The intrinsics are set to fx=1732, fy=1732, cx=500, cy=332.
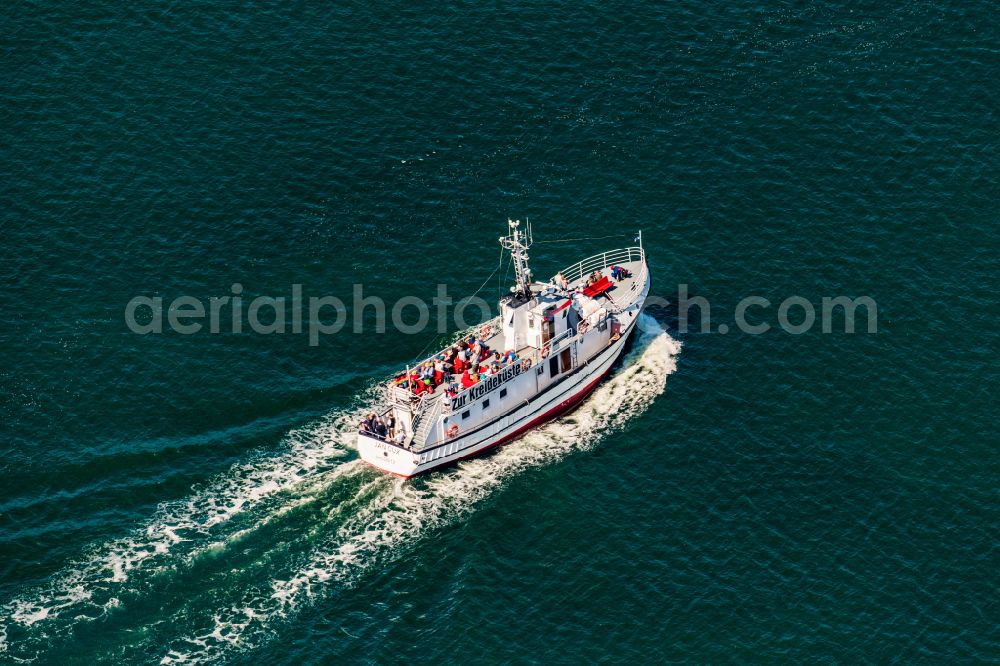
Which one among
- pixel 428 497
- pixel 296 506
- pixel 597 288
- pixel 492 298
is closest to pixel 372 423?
pixel 428 497

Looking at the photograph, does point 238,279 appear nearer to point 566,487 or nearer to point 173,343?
point 173,343

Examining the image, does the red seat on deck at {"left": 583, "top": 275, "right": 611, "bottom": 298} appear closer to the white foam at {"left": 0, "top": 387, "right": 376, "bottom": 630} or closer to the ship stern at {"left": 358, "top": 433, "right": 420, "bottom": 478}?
the white foam at {"left": 0, "top": 387, "right": 376, "bottom": 630}

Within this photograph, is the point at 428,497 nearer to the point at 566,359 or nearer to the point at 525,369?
the point at 525,369

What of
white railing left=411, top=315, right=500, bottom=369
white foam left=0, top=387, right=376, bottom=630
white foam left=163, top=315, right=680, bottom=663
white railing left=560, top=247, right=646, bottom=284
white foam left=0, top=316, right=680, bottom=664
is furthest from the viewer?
white railing left=560, top=247, right=646, bottom=284

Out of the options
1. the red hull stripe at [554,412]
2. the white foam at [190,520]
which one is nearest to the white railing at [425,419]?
the red hull stripe at [554,412]

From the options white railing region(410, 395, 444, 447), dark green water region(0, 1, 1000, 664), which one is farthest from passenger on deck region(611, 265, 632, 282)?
white railing region(410, 395, 444, 447)

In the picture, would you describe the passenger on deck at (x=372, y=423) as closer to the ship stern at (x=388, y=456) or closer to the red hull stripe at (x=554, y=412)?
the ship stern at (x=388, y=456)
